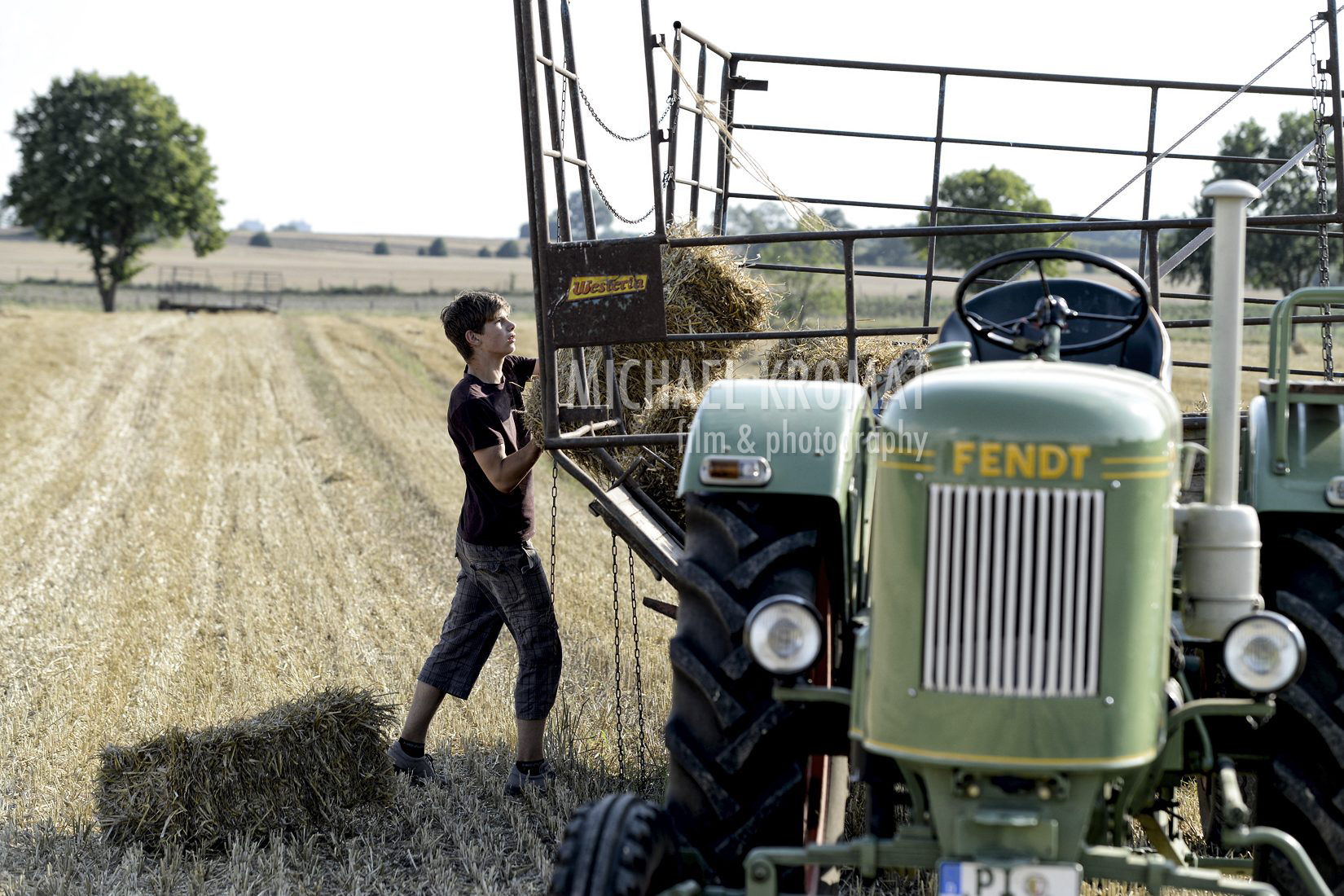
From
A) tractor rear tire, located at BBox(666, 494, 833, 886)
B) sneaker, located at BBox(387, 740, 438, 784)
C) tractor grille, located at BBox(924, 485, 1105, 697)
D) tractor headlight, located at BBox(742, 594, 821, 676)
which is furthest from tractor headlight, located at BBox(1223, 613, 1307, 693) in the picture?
sneaker, located at BBox(387, 740, 438, 784)

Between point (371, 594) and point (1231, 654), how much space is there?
6634 millimetres

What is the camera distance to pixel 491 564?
5473 mm

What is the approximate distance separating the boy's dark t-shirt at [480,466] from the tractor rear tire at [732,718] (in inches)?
76.1

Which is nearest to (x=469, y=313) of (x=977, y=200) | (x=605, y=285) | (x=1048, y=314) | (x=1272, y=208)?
(x=605, y=285)

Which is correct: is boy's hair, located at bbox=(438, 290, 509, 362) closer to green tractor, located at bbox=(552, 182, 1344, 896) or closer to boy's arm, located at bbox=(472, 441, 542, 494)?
boy's arm, located at bbox=(472, 441, 542, 494)

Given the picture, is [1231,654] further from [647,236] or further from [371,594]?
[371,594]

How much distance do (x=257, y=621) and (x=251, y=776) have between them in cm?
321

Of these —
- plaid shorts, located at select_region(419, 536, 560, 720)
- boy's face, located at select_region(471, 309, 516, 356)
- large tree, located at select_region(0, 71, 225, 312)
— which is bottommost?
plaid shorts, located at select_region(419, 536, 560, 720)

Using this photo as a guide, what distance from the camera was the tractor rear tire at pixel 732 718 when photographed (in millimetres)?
3494

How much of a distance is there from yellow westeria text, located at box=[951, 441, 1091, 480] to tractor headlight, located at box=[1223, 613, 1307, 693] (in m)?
0.57

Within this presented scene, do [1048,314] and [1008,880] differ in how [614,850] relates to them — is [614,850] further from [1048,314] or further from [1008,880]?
[1048,314]

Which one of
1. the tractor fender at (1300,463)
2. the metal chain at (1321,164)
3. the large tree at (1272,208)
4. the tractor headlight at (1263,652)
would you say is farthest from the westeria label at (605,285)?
the large tree at (1272,208)

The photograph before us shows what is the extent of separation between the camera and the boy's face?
5.57m

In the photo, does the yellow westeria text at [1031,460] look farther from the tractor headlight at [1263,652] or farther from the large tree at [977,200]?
the large tree at [977,200]
